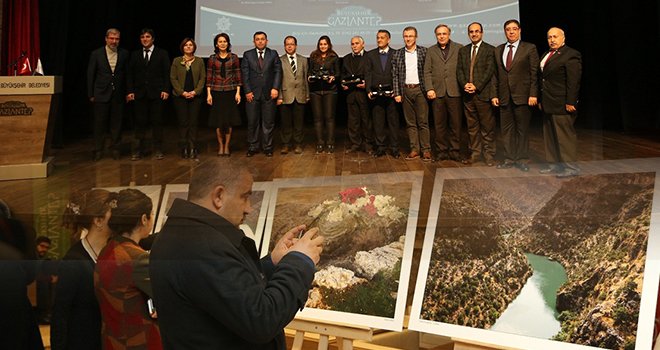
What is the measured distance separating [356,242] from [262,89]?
836mm

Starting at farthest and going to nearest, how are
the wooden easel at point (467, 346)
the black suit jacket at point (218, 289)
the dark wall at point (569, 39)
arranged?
the dark wall at point (569, 39) < the wooden easel at point (467, 346) < the black suit jacket at point (218, 289)

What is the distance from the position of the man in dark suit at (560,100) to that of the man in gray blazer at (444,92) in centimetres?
35

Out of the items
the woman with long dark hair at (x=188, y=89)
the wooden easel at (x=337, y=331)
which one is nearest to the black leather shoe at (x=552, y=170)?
the wooden easel at (x=337, y=331)

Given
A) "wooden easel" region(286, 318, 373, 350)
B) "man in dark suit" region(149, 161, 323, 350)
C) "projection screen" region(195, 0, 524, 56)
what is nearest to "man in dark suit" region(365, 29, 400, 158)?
"projection screen" region(195, 0, 524, 56)

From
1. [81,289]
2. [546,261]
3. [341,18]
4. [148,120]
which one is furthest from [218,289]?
[341,18]

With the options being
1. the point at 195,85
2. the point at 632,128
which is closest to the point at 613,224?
the point at 632,128

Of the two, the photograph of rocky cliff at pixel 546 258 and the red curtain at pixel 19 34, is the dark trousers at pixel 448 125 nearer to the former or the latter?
the photograph of rocky cliff at pixel 546 258

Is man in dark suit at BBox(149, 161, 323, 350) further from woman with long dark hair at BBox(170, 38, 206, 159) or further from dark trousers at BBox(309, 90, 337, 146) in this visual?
dark trousers at BBox(309, 90, 337, 146)

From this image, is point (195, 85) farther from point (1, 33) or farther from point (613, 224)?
point (613, 224)

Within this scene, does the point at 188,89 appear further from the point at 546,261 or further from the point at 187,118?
the point at 546,261

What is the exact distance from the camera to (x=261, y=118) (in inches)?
114

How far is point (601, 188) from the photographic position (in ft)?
8.12

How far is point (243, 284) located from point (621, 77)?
6.41 ft

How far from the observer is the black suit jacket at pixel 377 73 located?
2.91m
